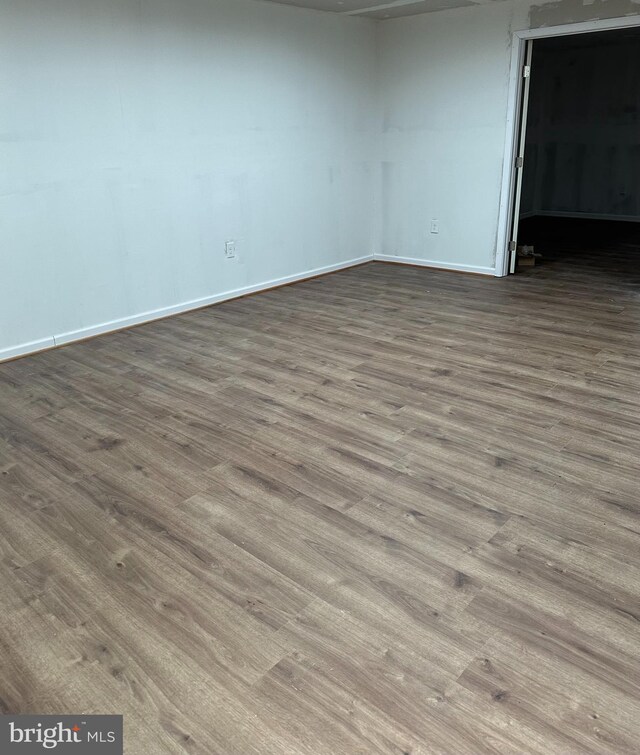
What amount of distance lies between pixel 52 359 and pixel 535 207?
26.8 ft

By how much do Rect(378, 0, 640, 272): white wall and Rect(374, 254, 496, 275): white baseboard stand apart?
1 cm

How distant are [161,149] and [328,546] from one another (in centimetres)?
342

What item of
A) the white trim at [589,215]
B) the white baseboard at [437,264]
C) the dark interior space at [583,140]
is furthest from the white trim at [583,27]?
the white trim at [589,215]

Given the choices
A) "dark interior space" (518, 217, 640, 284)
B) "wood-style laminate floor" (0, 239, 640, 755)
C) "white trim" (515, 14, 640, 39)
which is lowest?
"wood-style laminate floor" (0, 239, 640, 755)

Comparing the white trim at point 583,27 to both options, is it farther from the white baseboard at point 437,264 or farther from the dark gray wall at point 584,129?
the dark gray wall at point 584,129

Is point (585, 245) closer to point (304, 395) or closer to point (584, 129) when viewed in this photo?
point (584, 129)

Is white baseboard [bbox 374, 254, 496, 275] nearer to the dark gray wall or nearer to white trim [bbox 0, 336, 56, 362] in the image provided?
white trim [bbox 0, 336, 56, 362]

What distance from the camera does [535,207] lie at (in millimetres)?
9820

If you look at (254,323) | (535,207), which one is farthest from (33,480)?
(535,207)

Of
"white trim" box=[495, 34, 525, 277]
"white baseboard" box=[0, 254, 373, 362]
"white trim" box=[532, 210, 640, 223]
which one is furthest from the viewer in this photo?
"white trim" box=[532, 210, 640, 223]

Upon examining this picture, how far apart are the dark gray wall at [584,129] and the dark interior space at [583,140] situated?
0.01m

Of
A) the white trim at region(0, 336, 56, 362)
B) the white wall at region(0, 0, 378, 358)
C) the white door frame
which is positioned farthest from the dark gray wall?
the white trim at region(0, 336, 56, 362)

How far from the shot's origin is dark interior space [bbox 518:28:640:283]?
8.52 m

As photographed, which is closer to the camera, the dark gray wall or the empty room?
the empty room
